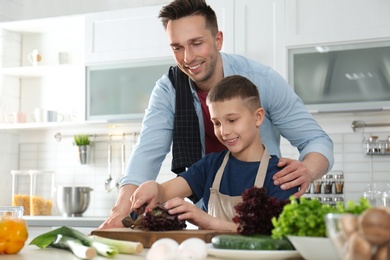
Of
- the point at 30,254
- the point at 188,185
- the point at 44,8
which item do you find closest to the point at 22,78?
the point at 44,8

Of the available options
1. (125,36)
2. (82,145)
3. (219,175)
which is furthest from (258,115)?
(82,145)

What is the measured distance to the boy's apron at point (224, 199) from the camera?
1.85m

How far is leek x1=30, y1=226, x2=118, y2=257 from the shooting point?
4.16ft

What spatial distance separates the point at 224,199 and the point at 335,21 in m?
2.42

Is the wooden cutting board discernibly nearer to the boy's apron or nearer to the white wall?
the boy's apron

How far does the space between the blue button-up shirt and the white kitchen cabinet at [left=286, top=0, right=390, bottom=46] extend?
1.64m

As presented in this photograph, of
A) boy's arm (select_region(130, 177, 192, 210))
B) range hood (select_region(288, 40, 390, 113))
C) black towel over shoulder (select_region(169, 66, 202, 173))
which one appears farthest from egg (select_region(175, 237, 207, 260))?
range hood (select_region(288, 40, 390, 113))

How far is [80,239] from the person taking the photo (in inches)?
53.9

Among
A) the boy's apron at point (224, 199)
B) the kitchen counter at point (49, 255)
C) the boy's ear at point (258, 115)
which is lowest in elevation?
the kitchen counter at point (49, 255)

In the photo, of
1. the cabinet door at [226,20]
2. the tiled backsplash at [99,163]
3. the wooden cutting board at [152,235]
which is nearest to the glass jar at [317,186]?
the tiled backsplash at [99,163]

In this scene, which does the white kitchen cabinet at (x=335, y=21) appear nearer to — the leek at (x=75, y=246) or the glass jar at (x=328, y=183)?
the glass jar at (x=328, y=183)

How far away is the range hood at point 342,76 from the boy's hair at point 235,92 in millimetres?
2024

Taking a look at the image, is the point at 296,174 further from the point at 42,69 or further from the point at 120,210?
the point at 42,69

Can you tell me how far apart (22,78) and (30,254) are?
408cm
